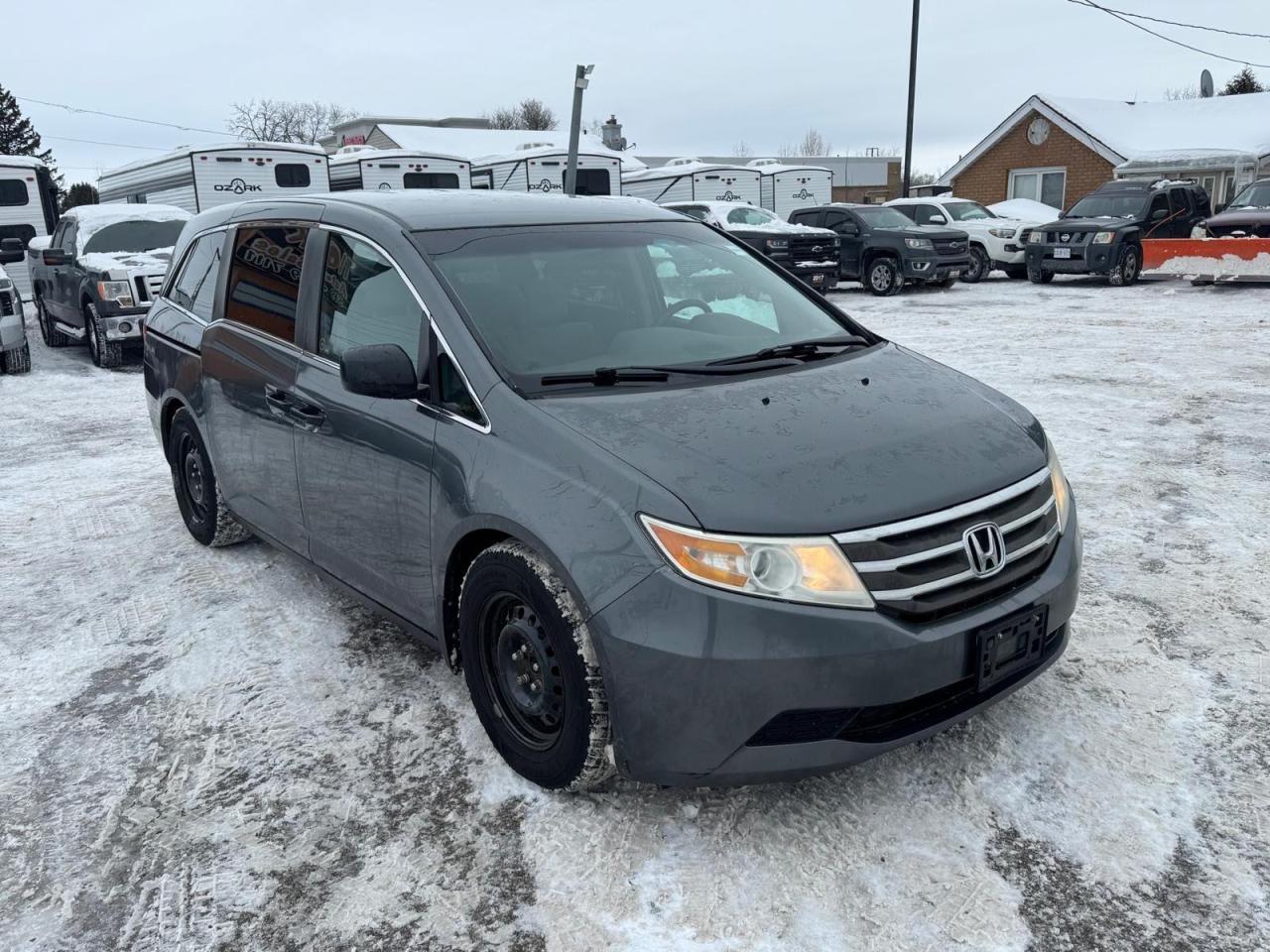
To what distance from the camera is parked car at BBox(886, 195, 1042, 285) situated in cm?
2045

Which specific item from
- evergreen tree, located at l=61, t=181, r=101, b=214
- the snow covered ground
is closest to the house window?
the snow covered ground

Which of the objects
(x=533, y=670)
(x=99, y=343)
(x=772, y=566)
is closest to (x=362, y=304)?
(x=533, y=670)

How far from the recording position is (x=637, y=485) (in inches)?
100

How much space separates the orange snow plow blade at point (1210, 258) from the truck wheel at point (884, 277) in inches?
166

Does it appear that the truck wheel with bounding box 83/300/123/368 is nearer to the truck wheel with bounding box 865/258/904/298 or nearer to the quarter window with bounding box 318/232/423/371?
the quarter window with bounding box 318/232/423/371

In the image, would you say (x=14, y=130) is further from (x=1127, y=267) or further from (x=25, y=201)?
(x=1127, y=267)

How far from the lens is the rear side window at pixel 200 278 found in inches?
189

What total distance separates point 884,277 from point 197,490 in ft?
50.8

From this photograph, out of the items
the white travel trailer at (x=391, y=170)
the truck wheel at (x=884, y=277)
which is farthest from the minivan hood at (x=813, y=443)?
the white travel trailer at (x=391, y=170)

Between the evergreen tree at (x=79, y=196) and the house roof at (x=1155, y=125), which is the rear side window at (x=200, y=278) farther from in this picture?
the evergreen tree at (x=79, y=196)

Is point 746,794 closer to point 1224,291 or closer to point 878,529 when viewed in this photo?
point 878,529

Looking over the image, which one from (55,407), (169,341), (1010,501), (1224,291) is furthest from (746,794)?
(1224,291)

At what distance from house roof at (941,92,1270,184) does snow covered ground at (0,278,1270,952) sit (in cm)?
2986

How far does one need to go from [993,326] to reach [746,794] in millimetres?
11587
